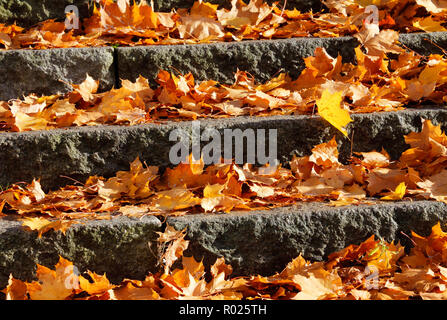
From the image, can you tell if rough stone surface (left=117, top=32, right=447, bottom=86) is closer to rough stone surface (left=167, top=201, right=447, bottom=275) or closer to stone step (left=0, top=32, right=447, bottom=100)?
stone step (left=0, top=32, right=447, bottom=100)

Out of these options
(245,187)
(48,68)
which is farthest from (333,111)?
(48,68)

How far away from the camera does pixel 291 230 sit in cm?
208

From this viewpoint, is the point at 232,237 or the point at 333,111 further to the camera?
the point at 333,111

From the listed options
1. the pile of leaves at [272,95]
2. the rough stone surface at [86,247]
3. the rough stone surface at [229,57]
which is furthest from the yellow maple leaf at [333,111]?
the rough stone surface at [86,247]

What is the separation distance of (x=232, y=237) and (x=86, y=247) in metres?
0.50

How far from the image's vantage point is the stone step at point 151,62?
2.63 m

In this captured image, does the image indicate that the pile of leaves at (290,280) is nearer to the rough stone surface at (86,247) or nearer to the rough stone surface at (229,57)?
the rough stone surface at (86,247)

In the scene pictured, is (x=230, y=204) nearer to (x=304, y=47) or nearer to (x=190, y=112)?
(x=190, y=112)

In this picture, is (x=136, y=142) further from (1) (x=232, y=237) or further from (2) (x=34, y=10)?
(2) (x=34, y=10)

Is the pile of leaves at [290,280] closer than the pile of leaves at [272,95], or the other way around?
the pile of leaves at [290,280]

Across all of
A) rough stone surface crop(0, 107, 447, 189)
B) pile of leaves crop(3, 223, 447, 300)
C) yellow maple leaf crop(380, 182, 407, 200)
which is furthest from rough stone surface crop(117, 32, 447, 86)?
pile of leaves crop(3, 223, 447, 300)
